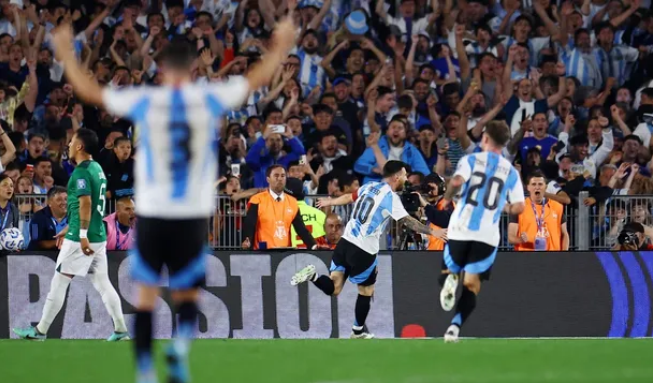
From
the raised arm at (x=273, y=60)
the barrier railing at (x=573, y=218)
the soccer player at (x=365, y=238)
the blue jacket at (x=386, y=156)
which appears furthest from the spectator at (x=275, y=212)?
the raised arm at (x=273, y=60)

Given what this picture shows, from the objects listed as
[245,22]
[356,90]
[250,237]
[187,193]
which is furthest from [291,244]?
[187,193]

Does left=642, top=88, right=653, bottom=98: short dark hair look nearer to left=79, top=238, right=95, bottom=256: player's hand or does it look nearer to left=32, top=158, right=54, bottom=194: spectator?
left=32, top=158, right=54, bottom=194: spectator

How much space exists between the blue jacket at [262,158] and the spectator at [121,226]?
8.35 ft

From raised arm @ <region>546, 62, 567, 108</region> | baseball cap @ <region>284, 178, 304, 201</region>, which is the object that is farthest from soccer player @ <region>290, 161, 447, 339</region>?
raised arm @ <region>546, 62, 567, 108</region>

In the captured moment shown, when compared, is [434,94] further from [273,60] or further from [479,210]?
[273,60]

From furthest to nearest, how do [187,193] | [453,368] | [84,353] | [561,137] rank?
[561,137], [84,353], [453,368], [187,193]

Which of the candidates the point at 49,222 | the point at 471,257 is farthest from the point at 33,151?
the point at 471,257

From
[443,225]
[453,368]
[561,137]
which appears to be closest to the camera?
[453,368]

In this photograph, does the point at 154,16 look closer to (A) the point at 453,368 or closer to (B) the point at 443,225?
(B) the point at 443,225

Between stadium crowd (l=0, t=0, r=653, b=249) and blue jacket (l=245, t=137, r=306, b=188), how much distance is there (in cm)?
2

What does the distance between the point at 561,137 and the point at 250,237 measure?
236 inches

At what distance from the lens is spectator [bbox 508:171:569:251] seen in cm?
1722

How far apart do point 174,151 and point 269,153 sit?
10857 millimetres

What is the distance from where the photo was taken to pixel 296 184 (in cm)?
1808
